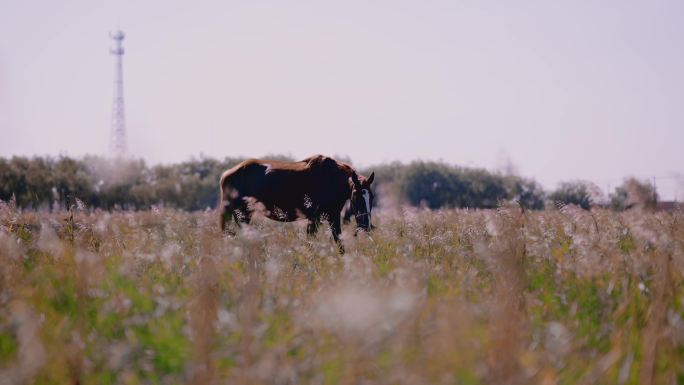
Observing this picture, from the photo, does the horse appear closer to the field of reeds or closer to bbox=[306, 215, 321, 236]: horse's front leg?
bbox=[306, 215, 321, 236]: horse's front leg

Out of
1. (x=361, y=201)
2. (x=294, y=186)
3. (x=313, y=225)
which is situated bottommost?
(x=313, y=225)

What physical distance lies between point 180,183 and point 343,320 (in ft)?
225

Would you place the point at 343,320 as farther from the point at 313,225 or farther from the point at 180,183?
the point at 180,183

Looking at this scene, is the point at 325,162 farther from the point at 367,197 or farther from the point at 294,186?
the point at 367,197

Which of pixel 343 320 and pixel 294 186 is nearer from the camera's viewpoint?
pixel 343 320

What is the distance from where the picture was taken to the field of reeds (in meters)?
2.55

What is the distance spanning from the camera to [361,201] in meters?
11.6

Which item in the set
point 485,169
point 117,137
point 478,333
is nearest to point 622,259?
point 478,333

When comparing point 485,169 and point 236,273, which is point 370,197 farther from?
point 485,169

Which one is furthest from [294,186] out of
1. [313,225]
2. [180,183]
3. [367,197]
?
[180,183]

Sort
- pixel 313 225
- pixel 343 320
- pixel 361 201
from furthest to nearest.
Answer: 1. pixel 313 225
2. pixel 361 201
3. pixel 343 320

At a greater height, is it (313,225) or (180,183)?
(313,225)

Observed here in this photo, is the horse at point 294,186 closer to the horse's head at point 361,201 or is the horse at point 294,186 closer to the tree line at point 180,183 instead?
the horse's head at point 361,201

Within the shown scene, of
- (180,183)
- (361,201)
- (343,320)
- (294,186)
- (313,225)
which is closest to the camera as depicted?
(343,320)
